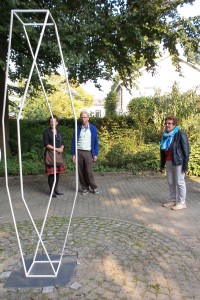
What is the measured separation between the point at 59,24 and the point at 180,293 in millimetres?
6324

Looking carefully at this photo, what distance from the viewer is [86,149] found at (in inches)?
255

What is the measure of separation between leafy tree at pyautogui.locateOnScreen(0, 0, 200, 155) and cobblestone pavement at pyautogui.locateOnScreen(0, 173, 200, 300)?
A: 3.31 m

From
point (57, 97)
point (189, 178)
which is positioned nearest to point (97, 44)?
point (189, 178)

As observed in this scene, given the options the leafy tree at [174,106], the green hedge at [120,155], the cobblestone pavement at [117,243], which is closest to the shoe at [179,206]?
the cobblestone pavement at [117,243]

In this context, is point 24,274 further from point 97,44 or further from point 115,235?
point 97,44

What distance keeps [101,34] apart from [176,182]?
185 inches

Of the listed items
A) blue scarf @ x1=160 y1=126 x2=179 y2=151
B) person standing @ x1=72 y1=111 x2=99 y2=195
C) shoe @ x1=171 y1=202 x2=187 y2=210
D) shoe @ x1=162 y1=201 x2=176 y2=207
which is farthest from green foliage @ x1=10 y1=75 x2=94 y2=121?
shoe @ x1=171 y1=202 x2=187 y2=210

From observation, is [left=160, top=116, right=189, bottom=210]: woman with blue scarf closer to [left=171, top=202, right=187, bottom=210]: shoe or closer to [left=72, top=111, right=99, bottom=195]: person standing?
[left=171, top=202, right=187, bottom=210]: shoe

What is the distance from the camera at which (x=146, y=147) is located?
10.2 m

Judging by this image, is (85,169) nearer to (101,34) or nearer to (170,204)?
(170,204)

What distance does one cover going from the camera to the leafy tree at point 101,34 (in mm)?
7102

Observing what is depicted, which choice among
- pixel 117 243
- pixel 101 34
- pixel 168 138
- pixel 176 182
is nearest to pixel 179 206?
pixel 176 182

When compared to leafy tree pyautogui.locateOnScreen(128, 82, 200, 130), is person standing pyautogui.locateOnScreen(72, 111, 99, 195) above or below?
below

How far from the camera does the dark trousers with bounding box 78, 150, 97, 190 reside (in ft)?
21.4
